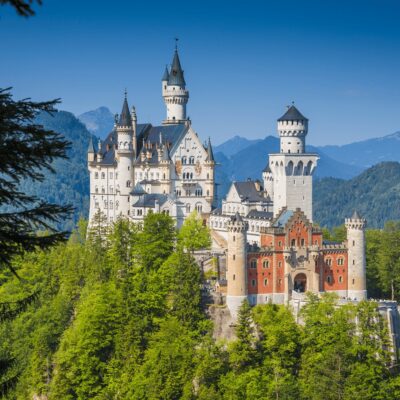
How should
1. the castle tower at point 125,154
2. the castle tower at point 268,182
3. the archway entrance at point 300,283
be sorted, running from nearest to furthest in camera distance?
the archway entrance at point 300,283
the castle tower at point 268,182
the castle tower at point 125,154

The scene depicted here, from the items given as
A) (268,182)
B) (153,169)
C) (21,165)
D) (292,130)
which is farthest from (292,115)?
(21,165)

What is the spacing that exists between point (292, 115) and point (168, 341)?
25261mm

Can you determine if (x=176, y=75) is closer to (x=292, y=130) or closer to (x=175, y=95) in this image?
(x=175, y=95)

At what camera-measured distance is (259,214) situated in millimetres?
88938

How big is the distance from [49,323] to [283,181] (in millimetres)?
24726

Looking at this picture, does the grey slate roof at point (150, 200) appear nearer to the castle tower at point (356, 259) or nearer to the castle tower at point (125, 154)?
the castle tower at point (125, 154)

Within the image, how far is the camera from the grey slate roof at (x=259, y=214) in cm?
8650

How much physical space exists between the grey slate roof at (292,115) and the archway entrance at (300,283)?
15436 millimetres

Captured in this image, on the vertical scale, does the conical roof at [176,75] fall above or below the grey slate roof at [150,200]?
above

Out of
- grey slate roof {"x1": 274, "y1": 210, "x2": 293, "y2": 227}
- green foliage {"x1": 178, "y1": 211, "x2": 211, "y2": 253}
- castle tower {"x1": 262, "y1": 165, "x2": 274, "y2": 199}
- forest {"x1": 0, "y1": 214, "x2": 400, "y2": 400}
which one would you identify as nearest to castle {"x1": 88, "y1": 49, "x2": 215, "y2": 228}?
green foliage {"x1": 178, "y1": 211, "x2": 211, "y2": 253}

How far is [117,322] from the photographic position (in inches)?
→ 3051

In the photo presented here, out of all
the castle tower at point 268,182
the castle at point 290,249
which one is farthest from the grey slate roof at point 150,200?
the castle at point 290,249

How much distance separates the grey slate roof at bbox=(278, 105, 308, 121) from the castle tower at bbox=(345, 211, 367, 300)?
11.8m

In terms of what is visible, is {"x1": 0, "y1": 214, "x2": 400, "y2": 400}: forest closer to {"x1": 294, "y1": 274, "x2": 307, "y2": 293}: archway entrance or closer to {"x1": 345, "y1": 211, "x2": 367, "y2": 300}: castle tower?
{"x1": 294, "y1": 274, "x2": 307, "y2": 293}: archway entrance
